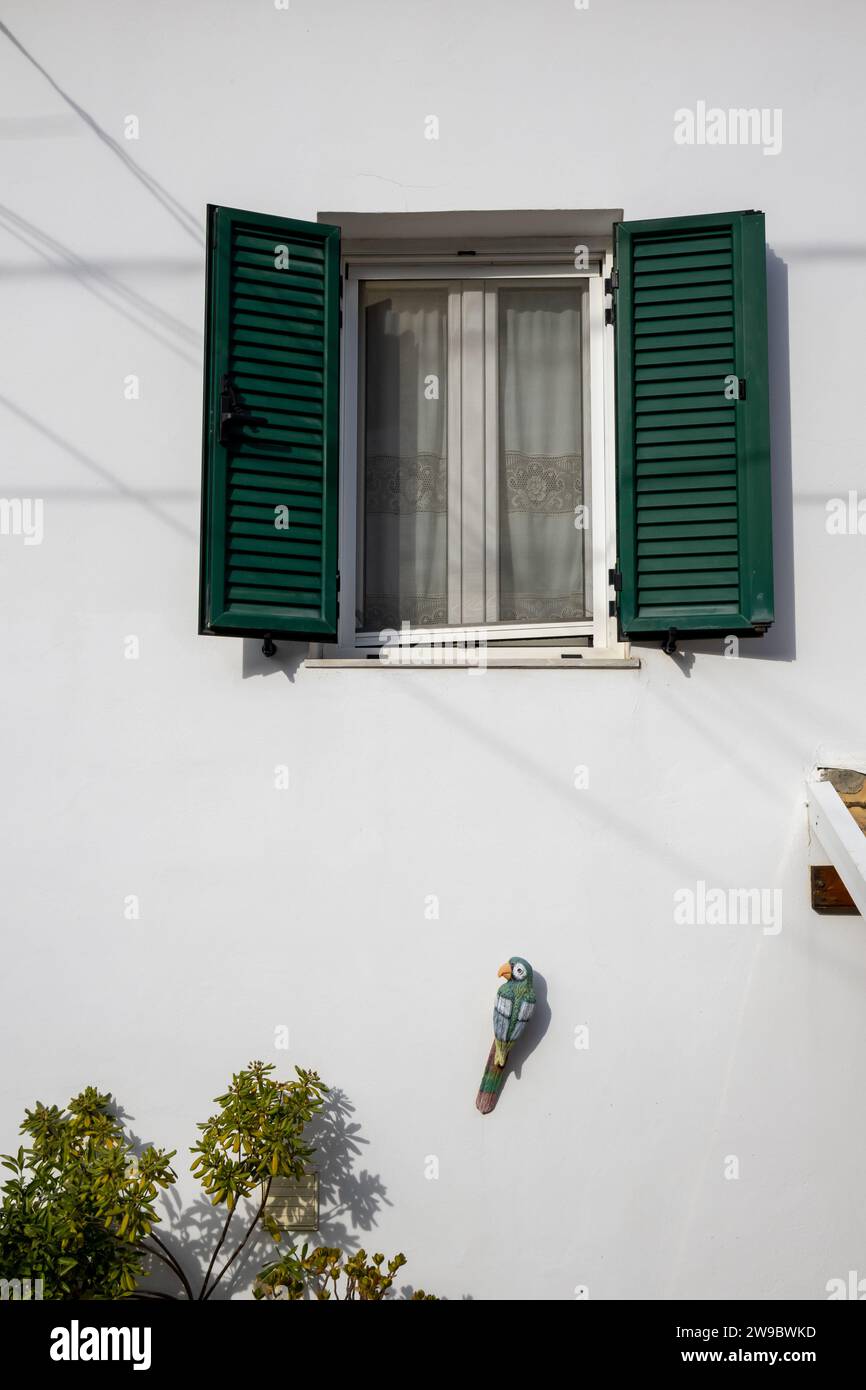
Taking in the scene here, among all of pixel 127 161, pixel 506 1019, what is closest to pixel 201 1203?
pixel 506 1019

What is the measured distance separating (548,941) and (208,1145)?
1370mm

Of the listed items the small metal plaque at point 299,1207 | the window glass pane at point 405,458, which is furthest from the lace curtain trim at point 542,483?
the small metal plaque at point 299,1207

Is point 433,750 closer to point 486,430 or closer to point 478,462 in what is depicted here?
A: point 478,462

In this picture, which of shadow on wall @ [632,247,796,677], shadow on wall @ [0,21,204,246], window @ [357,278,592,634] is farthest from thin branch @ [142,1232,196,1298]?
shadow on wall @ [0,21,204,246]

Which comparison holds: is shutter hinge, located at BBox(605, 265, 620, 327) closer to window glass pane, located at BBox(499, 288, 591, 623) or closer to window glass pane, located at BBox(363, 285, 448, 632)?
window glass pane, located at BBox(499, 288, 591, 623)

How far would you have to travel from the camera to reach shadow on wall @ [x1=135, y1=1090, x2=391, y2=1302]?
438 centimetres

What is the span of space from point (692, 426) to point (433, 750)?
1550 mm

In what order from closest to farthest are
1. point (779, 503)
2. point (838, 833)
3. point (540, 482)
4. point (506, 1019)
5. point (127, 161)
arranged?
point (838, 833) < point (506, 1019) < point (779, 503) < point (127, 161) < point (540, 482)

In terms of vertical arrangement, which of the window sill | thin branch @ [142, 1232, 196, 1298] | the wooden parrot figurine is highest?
the window sill

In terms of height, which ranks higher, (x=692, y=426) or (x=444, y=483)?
(x=692, y=426)

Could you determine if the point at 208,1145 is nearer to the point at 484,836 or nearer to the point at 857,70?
the point at 484,836

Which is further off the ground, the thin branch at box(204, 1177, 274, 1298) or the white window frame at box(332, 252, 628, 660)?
the white window frame at box(332, 252, 628, 660)

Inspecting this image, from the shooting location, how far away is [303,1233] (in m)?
4.39

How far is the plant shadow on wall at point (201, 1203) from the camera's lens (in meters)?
3.79
